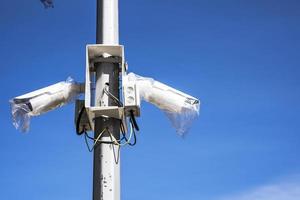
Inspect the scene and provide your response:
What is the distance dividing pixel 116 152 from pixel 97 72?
0.93 meters

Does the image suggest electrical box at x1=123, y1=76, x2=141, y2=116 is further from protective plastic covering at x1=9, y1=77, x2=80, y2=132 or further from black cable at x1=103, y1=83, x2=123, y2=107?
protective plastic covering at x1=9, y1=77, x2=80, y2=132

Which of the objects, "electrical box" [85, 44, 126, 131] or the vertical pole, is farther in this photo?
"electrical box" [85, 44, 126, 131]

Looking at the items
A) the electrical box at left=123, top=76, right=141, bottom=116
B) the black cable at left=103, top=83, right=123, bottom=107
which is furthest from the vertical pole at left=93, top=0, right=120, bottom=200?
the electrical box at left=123, top=76, right=141, bottom=116

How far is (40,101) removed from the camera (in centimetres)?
554

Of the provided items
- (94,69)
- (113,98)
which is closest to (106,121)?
(113,98)

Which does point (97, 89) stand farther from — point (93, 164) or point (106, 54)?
point (93, 164)

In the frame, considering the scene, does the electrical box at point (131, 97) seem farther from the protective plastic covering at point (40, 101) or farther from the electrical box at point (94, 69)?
the protective plastic covering at point (40, 101)

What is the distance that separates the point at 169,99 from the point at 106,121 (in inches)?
28.5

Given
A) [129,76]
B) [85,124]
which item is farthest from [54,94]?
[129,76]

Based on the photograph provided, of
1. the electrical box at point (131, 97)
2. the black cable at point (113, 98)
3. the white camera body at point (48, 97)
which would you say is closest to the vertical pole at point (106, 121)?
the black cable at point (113, 98)

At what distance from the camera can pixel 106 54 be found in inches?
220

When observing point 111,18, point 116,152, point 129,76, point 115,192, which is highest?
point 111,18

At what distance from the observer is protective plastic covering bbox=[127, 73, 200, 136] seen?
→ 5.55 metres

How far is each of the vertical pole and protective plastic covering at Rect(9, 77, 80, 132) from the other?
1.12ft
